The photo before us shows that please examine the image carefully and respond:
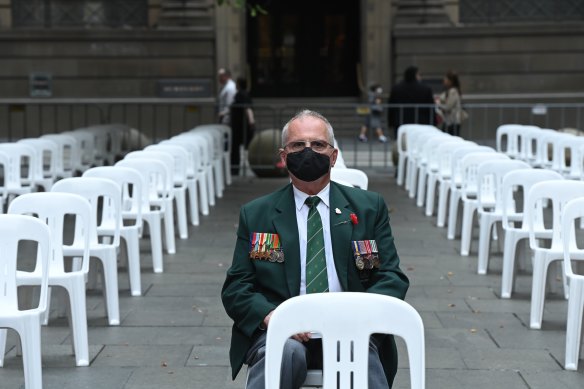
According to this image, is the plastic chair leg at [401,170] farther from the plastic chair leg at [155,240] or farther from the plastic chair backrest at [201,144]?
the plastic chair leg at [155,240]

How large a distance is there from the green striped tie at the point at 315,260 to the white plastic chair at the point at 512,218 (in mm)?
4570

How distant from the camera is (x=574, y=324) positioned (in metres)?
7.64

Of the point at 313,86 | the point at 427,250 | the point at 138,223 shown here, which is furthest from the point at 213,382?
the point at 313,86

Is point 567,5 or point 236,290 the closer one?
point 236,290

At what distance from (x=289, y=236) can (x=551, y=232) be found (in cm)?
484

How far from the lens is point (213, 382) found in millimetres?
7242

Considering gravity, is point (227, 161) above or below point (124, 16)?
below

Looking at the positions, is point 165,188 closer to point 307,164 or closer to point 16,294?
→ point 16,294

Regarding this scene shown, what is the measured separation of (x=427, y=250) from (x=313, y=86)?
2142 centimetres

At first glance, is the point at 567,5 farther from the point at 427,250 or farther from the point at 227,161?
the point at 427,250

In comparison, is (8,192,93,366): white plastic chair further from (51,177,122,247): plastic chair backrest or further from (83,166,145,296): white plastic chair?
(83,166,145,296): white plastic chair

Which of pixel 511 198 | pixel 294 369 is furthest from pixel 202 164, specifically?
pixel 294 369

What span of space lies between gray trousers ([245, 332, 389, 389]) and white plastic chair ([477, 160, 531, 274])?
6.46m

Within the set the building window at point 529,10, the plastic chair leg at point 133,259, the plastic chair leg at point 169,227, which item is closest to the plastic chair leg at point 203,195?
the plastic chair leg at point 169,227
